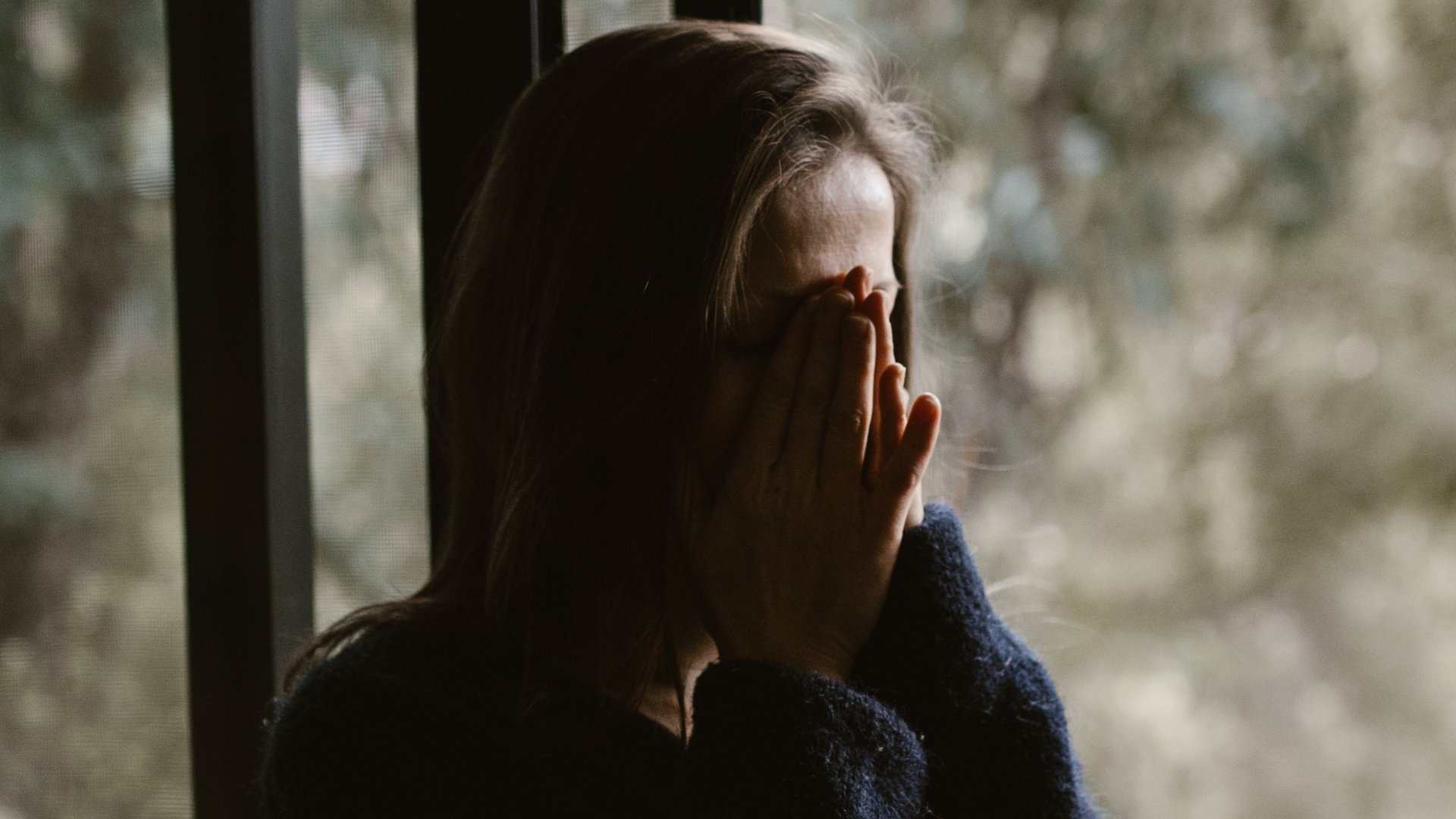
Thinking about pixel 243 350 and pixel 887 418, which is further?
pixel 243 350

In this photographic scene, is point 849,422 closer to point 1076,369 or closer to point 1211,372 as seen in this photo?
point 1076,369

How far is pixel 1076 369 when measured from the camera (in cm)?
126

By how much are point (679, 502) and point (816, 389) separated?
141mm

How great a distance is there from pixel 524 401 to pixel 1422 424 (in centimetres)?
105

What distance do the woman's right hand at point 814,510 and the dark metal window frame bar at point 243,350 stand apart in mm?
335

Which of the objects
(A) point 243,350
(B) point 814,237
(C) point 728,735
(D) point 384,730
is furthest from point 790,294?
(A) point 243,350

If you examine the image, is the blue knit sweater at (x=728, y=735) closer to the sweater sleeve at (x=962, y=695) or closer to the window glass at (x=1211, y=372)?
the sweater sleeve at (x=962, y=695)

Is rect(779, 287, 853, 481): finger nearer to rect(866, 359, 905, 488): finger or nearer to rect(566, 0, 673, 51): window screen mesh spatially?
rect(866, 359, 905, 488): finger

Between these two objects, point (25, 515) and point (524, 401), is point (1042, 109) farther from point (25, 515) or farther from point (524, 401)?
point (25, 515)

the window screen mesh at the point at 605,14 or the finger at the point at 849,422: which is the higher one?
the window screen mesh at the point at 605,14

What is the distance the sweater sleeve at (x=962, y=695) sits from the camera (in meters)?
0.74

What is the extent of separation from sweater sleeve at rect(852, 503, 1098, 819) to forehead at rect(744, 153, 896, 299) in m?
0.21

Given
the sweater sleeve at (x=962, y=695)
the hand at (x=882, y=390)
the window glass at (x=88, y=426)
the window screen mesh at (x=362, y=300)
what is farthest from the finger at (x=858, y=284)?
the window glass at (x=88, y=426)

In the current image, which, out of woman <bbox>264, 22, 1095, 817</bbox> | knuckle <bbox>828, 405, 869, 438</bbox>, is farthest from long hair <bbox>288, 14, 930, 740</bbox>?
knuckle <bbox>828, 405, 869, 438</bbox>
